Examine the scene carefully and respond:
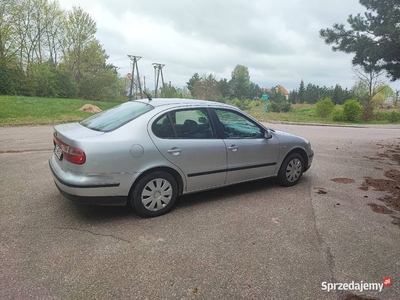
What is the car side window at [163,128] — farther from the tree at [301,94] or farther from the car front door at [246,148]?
the tree at [301,94]

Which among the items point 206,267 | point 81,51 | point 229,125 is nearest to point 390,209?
point 229,125

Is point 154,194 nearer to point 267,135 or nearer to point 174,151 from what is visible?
point 174,151

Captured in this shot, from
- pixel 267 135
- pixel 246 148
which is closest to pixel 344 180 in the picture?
pixel 267 135

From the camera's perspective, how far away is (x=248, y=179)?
440 centimetres

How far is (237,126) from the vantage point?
14.1 ft

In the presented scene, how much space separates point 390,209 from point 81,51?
124ft

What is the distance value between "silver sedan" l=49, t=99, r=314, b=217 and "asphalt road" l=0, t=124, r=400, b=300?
1.17 ft

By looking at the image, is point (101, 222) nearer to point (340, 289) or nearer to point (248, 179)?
point (248, 179)

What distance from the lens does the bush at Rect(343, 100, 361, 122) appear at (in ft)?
84.1

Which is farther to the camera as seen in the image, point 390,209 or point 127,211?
point 390,209

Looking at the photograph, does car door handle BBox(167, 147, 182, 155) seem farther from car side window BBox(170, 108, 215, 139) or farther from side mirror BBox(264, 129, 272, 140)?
side mirror BBox(264, 129, 272, 140)

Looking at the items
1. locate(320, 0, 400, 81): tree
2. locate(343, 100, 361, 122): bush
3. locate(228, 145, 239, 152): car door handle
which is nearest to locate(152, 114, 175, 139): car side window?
locate(228, 145, 239, 152): car door handle

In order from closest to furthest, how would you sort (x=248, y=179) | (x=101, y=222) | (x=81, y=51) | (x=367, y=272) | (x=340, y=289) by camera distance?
1. (x=340, y=289)
2. (x=367, y=272)
3. (x=101, y=222)
4. (x=248, y=179)
5. (x=81, y=51)

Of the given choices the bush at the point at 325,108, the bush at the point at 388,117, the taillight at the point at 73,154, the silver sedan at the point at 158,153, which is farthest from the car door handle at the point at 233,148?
the bush at the point at 388,117
